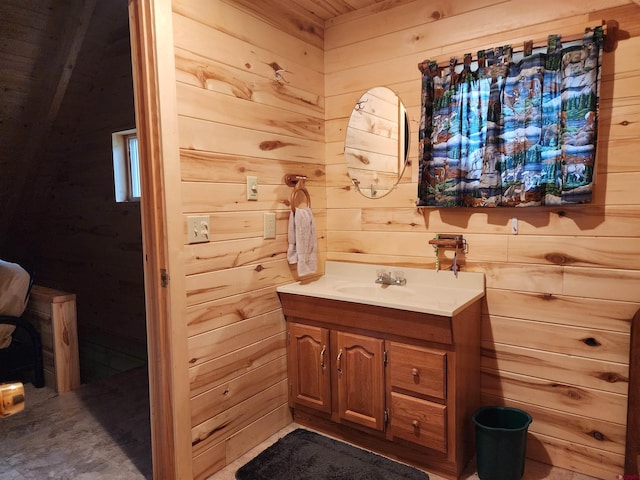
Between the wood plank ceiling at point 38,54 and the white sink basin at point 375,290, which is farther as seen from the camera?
the wood plank ceiling at point 38,54

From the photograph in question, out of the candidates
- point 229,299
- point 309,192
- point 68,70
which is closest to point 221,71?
point 309,192

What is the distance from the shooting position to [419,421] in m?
1.99

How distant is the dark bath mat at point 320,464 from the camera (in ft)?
6.57

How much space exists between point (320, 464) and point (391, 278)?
3.25ft

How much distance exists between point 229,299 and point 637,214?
5.94 ft

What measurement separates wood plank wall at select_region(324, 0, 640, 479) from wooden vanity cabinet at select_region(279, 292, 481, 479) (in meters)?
0.22

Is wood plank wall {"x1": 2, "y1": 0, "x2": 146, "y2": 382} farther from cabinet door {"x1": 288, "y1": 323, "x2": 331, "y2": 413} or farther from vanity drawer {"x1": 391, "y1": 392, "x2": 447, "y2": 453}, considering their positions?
vanity drawer {"x1": 391, "y1": 392, "x2": 447, "y2": 453}

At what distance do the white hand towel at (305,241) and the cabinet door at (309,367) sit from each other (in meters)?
0.32

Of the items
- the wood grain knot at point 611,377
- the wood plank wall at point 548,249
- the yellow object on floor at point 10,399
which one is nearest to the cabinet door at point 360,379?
the wood plank wall at point 548,249

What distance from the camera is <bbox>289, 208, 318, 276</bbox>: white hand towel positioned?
2.37m

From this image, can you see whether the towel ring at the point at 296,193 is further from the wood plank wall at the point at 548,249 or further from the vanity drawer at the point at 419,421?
the vanity drawer at the point at 419,421

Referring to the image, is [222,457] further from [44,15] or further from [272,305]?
[44,15]

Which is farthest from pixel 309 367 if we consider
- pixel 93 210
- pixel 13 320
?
pixel 93 210

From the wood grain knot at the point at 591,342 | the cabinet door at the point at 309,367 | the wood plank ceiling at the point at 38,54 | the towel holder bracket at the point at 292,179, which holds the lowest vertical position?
the cabinet door at the point at 309,367
